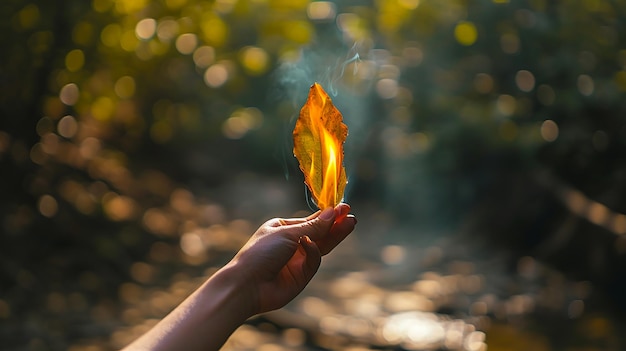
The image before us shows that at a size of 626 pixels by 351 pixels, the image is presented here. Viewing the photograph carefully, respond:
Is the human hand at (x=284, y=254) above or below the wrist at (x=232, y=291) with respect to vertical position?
above

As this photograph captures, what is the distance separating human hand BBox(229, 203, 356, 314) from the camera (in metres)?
1.83

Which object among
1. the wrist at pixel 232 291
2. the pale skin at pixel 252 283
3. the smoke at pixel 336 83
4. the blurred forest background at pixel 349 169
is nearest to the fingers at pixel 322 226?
the pale skin at pixel 252 283

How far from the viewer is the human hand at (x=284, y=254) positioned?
6.00 ft

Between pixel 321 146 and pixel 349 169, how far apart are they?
26.0 ft

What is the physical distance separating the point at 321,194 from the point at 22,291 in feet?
15.7

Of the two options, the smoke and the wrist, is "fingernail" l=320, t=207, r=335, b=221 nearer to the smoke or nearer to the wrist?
the wrist

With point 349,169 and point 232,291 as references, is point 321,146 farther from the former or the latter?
point 349,169

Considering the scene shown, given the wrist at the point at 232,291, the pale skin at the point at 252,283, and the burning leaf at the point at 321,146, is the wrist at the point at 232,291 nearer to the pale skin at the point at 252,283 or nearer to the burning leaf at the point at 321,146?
the pale skin at the point at 252,283

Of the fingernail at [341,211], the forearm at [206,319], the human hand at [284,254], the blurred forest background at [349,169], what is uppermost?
the blurred forest background at [349,169]

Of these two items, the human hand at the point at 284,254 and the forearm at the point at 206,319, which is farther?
the human hand at the point at 284,254

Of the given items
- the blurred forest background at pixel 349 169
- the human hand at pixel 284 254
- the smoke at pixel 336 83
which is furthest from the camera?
the blurred forest background at pixel 349 169

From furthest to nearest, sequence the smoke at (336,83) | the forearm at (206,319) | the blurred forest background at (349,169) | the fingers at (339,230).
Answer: the blurred forest background at (349,169), the smoke at (336,83), the fingers at (339,230), the forearm at (206,319)

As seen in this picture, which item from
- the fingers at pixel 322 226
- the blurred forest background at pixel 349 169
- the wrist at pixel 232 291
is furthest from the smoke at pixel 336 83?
the wrist at pixel 232 291

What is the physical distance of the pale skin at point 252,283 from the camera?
1.70 metres
